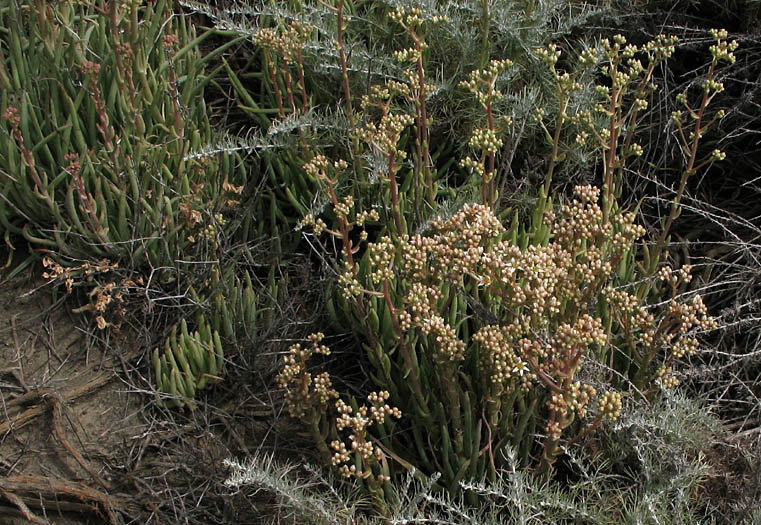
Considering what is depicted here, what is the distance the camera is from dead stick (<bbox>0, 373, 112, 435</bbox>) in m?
2.74

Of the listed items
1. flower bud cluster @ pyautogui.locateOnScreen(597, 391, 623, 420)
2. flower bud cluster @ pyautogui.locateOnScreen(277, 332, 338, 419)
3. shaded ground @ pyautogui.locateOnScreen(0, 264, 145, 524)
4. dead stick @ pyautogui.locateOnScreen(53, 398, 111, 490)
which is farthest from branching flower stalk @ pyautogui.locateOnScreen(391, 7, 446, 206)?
dead stick @ pyautogui.locateOnScreen(53, 398, 111, 490)

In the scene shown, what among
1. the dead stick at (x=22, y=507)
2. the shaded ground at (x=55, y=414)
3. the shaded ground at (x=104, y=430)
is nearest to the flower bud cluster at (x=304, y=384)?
the shaded ground at (x=104, y=430)

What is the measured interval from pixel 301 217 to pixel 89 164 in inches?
34.1

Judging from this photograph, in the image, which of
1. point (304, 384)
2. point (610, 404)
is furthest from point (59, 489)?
point (610, 404)

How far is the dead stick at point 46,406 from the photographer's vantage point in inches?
108

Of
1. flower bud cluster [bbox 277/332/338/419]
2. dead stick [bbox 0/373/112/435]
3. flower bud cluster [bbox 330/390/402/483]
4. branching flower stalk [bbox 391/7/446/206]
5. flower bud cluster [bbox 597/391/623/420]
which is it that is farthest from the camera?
dead stick [bbox 0/373/112/435]

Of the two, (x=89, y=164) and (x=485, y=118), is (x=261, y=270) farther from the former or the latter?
(x=485, y=118)

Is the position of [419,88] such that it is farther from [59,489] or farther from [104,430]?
[59,489]

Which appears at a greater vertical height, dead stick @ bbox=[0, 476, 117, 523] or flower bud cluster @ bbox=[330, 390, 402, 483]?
flower bud cluster @ bbox=[330, 390, 402, 483]

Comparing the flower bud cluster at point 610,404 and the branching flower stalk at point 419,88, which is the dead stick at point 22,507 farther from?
the flower bud cluster at point 610,404

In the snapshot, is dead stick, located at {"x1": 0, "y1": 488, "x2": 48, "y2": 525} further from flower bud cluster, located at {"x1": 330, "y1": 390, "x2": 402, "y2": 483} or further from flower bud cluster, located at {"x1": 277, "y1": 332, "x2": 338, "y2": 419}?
flower bud cluster, located at {"x1": 330, "y1": 390, "x2": 402, "y2": 483}

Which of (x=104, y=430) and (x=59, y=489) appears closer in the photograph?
(x=59, y=489)

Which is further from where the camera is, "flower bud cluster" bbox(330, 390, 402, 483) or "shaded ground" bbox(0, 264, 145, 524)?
"shaded ground" bbox(0, 264, 145, 524)

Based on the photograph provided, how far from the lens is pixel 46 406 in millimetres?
Answer: 2783
